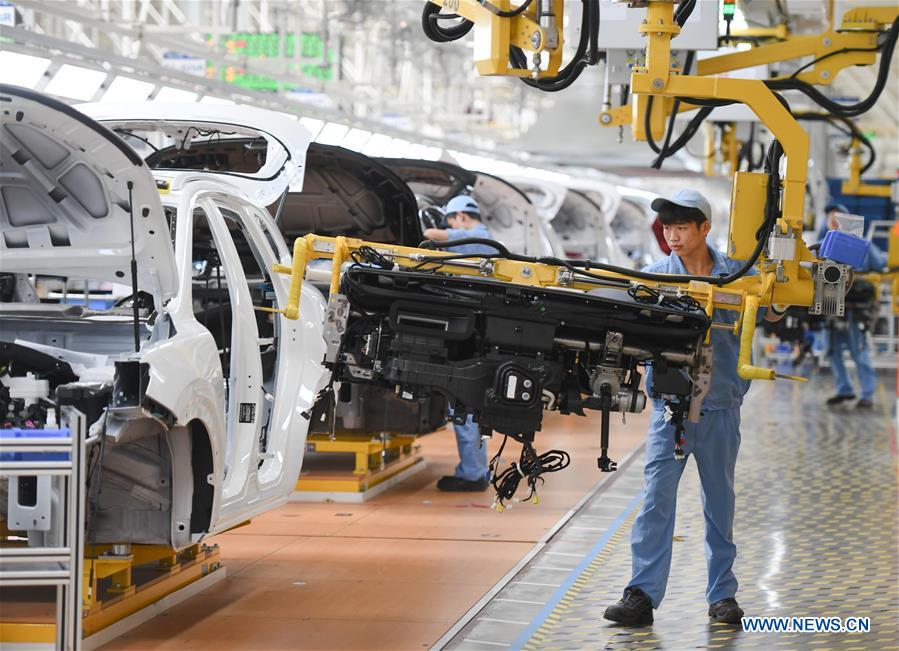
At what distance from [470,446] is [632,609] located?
340 cm

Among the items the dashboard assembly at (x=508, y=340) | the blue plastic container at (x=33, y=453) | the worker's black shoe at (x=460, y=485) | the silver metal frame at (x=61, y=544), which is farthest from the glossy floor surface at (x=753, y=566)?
the blue plastic container at (x=33, y=453)

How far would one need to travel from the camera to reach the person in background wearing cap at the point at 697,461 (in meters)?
5.30

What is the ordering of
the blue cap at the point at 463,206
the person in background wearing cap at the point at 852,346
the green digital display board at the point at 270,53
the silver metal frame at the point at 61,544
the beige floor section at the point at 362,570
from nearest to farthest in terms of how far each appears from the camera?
the silver metal frame at the point at 61,544 → the beige floor section at the point at 362,570 → the blue cap at the point at 463,206 → the person in background wearing cap at the point at 852,346 → the green digital display board at the point at 270,53

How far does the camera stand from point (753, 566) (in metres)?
6.60

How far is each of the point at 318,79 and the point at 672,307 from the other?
1527 cm

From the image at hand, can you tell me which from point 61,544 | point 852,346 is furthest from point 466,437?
point 852,346

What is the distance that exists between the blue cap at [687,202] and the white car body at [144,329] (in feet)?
5.97

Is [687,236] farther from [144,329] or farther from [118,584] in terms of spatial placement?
[118,584]

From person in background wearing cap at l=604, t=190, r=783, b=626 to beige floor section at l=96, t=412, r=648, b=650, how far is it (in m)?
0.80

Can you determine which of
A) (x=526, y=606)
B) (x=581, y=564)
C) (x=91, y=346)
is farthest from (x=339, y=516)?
(x=91, y=346)

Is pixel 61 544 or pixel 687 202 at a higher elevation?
pixel 687 202

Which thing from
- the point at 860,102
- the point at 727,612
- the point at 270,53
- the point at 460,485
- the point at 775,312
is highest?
the point at 270,53

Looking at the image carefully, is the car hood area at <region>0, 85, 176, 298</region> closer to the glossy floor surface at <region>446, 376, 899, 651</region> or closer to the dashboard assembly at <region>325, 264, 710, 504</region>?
the dashboard assembly at <region>325, 264, 710, 504</region>

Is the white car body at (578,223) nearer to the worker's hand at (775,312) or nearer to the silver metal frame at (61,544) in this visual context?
the worker's hand at (775,312)
